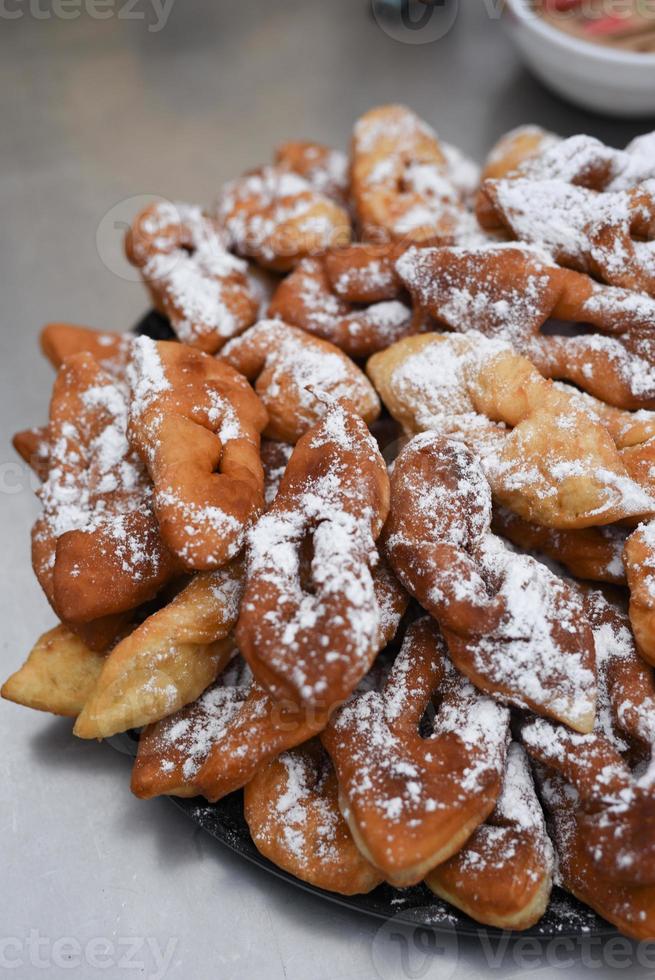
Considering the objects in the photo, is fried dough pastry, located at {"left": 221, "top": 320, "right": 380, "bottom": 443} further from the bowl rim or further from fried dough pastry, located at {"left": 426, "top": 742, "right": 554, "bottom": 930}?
the bowl rim

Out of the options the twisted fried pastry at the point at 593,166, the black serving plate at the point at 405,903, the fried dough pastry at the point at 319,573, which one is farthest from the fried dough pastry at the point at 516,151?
the black serving plate at the point at 405,903

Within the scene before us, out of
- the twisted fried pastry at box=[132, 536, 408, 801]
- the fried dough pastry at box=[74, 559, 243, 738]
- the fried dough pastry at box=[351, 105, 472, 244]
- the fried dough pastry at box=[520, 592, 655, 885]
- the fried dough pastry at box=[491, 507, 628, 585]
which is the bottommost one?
the fried dough pastry at box=[520, 592, 655, 885]

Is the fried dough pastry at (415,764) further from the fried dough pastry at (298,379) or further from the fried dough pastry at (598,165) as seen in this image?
the fried dough pastry at (598,165)

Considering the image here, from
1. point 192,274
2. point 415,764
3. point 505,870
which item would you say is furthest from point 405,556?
point 192,274

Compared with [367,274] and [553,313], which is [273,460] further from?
[553,313]

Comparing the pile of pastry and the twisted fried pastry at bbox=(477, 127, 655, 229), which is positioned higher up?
the twisted fried pastry at bbox=(477, 127, 655, 229)

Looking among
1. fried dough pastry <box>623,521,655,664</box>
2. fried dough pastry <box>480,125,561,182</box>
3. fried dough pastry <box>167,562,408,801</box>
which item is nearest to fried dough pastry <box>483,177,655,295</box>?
fried dough pastry <box>480,125,561,182</box>
